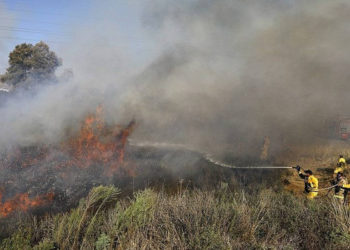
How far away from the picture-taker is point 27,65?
33750 millimetres

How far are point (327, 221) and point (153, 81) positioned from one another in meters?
13.9

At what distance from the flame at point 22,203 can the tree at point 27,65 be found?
2837cm

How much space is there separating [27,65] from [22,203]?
30791mm

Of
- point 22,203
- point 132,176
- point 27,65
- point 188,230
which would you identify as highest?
point 27,65

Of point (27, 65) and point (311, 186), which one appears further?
point (27, 65)

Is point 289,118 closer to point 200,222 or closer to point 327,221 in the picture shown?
point 327,221

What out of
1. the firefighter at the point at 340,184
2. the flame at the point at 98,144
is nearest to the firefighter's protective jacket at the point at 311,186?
the firefighter at the point at 340,184

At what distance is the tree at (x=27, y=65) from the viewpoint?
33438 millimetres

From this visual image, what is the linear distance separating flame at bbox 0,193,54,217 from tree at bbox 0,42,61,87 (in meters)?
28.4

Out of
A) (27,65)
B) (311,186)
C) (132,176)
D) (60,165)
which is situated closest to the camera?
(311,186)

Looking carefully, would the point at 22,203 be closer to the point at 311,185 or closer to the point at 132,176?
the point at 132,176

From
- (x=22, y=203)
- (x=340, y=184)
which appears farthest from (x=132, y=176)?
(x=340, y=184)

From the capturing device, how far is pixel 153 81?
1747 centimetres

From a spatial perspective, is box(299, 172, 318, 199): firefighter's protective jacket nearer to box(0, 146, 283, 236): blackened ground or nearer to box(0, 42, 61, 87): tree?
box(0, 146, 283, 236): blackened ground
